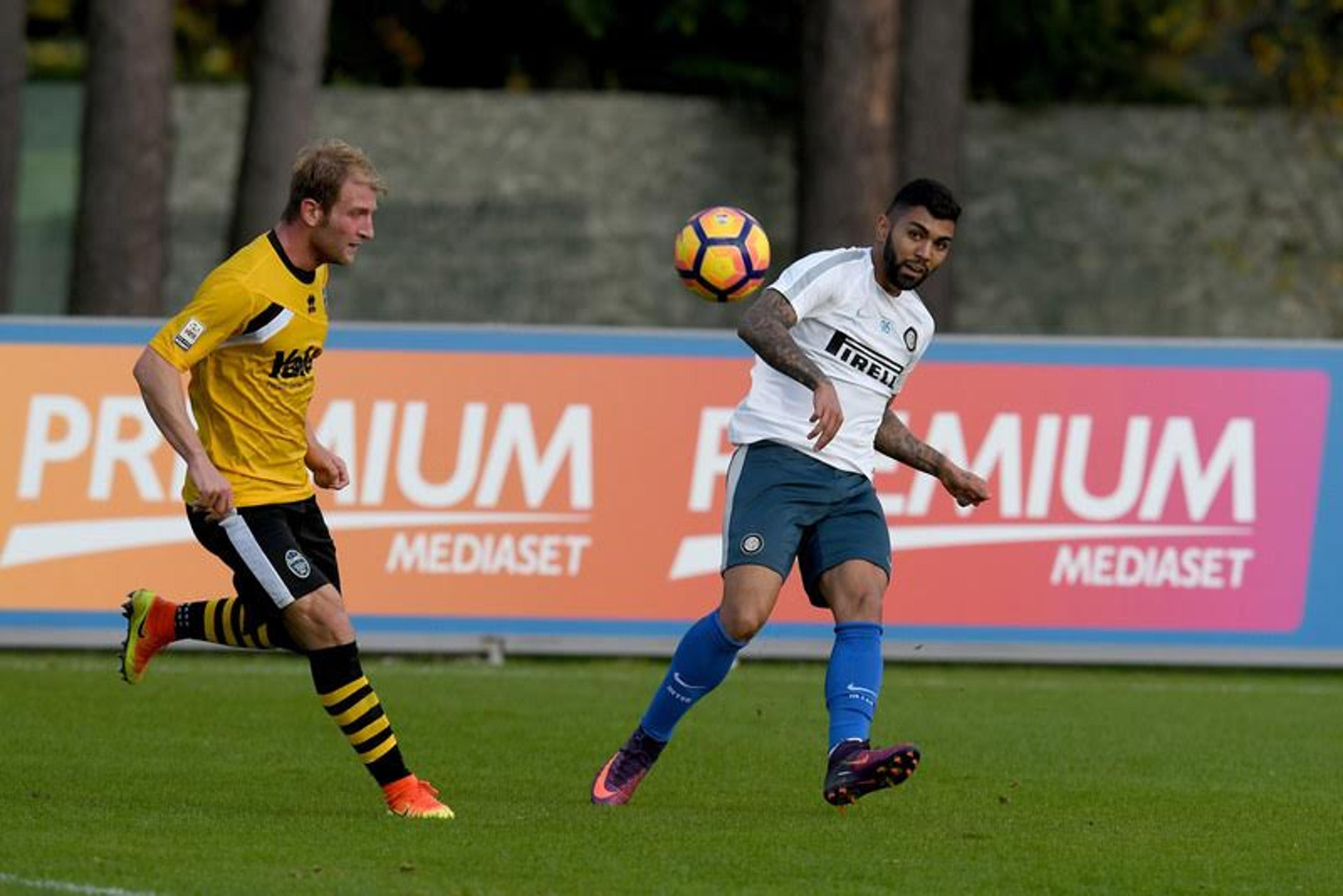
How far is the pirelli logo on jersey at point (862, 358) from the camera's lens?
956 centimetres

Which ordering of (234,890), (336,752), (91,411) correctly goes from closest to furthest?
(234,890) → (336,752) → (91,411)

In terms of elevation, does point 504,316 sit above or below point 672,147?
below

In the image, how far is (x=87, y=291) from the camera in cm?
1959

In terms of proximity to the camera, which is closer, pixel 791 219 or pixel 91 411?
pixel 91 411

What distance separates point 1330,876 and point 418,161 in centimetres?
1646

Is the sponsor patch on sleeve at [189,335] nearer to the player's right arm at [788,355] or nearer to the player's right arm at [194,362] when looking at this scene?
the player's right arm at [194,362]

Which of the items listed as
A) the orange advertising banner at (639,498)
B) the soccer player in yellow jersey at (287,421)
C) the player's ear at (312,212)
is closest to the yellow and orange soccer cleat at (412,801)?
the soccer player in yellow jersey at (287,421)

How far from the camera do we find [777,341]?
9.21 meters

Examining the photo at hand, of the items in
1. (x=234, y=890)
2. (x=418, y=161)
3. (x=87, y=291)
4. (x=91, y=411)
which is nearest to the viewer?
(x=234, y=890)

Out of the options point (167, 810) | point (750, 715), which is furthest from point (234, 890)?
point (750, 715)

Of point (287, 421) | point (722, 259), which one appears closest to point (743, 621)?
point (722, 259)

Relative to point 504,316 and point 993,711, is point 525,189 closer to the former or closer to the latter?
point 504,316

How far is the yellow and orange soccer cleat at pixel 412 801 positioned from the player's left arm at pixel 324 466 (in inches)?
42.3

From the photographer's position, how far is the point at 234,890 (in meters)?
7.61
